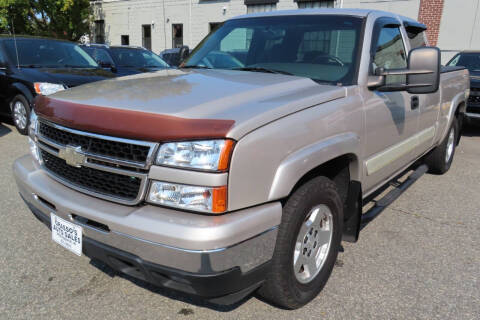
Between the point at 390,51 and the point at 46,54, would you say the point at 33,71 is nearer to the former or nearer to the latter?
the point at 46,54

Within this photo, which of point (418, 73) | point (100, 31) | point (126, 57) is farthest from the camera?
point (100, 31)

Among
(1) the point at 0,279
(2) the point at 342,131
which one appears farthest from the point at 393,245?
(1) the point at 0,279

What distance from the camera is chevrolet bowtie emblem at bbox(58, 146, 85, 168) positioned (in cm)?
198

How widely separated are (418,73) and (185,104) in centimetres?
164

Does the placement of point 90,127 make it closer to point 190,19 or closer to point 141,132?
point 141,132

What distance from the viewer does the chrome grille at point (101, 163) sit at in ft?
5.87

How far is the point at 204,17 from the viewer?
20.6m

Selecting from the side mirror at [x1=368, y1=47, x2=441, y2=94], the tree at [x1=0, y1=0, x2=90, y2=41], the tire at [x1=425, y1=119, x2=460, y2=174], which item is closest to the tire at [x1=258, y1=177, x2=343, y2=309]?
the side mirror at [x1=368, y1=47, x2=441, y2=94]

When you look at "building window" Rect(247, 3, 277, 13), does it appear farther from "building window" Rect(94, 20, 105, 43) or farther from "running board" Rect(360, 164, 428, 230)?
"running board" Rect(360, 164, 428, 230)

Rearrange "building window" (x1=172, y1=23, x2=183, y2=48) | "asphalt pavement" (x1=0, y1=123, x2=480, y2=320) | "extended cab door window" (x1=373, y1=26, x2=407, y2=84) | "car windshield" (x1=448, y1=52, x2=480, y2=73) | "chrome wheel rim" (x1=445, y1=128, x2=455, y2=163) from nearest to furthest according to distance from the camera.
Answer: "asphalt pavement" (x1=0, y1=123, x2=480, y2=320)
"extended cab door window" (x1=373, y1=26, x2=407, y2=84)
"chrome wheel rim" (x1=445, y1=128, x2=455, y2=163)
"car windshield" (x1=448, y1=52, x2=480, y2=73)
"building window" (x1=172, y1=23, x2=183, y2=48)

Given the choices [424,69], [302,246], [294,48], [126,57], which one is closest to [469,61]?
[424,69]

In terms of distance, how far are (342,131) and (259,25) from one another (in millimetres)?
1410

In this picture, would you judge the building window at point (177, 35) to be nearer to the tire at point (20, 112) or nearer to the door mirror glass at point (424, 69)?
the tire at point (20, 112)

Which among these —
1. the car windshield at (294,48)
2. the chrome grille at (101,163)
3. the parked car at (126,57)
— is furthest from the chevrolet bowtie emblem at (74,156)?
the parked car at (126,57)
